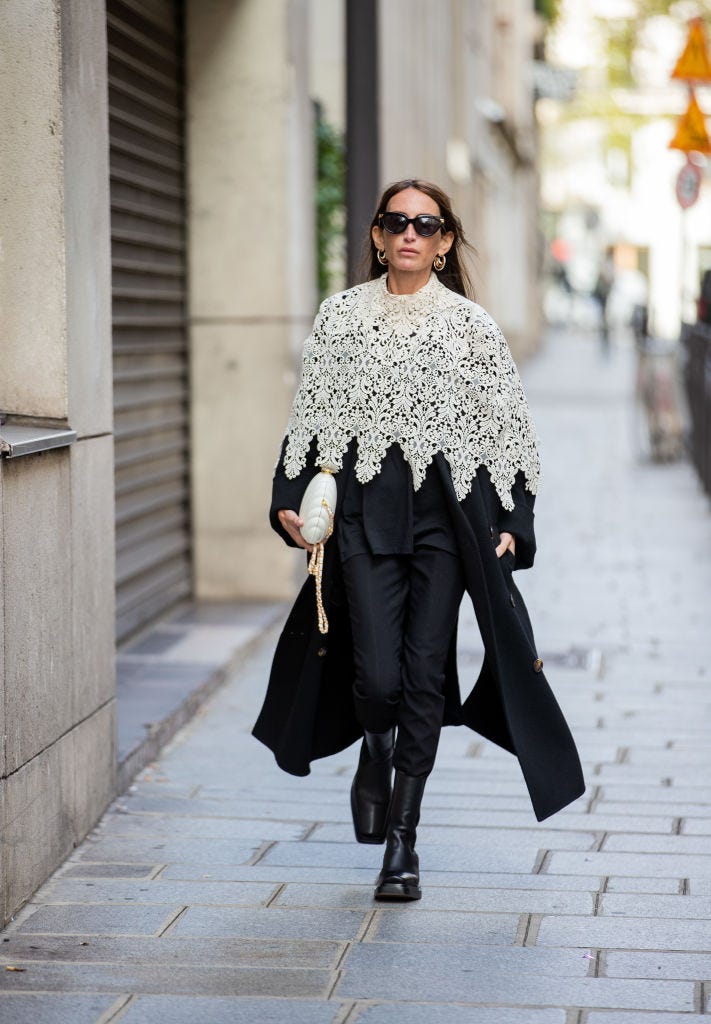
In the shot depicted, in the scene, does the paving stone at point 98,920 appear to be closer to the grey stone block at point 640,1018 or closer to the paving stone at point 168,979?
the paving stone at point 168,979

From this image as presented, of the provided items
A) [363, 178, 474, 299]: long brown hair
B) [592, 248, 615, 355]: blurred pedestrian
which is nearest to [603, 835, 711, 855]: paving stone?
[363, 178, 474, 299]: long brown hair

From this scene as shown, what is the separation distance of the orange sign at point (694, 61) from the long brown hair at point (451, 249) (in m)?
9.56

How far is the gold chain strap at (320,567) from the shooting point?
187 inches

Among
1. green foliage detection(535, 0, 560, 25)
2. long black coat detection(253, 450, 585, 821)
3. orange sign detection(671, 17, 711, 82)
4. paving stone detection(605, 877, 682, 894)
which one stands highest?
green foliage detection(535, 0, 560, 25)

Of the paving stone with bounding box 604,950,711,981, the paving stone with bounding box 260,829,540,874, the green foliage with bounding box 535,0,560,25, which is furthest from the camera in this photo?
the green foliage with bounding box 535,0,560,25

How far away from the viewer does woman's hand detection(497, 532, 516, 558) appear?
4.85 m

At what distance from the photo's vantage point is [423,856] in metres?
5.34

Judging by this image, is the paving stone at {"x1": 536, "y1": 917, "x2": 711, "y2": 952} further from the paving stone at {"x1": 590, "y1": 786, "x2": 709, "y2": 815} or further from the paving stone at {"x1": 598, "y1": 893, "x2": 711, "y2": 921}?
the paving stone at {"x1": 590, "y1": 786, "x2": 709, "y2": 815}

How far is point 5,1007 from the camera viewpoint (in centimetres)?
407

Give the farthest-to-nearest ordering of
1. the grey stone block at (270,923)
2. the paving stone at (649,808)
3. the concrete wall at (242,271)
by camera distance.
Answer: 1. the concrete wall at (242,271)
2. the paving stone at (649,808)
3. the grey stone block at (270,923)

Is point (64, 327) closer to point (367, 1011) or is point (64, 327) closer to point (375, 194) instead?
point (367, 1011)

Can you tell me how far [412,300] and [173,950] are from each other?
179 centimetres

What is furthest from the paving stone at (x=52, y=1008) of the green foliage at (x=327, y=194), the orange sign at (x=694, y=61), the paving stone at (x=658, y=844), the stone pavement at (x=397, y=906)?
the orange sign at (x=694, y=61)

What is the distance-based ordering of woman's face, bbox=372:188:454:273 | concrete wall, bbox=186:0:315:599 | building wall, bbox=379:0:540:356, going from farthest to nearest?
building wall, bbox=379:0:540:356 < concrete wall, bbox=186:0:315:599 < woman's face, bbox=372:188:454:273
